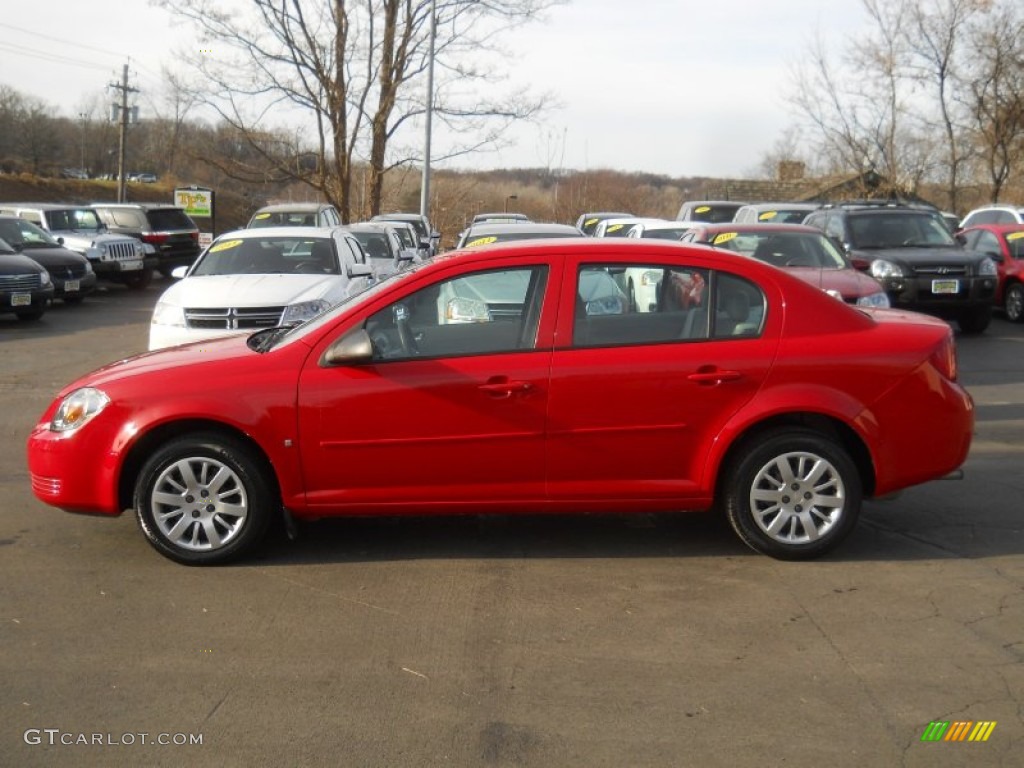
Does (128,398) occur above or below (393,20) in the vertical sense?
below

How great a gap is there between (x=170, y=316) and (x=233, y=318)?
63 centimetres

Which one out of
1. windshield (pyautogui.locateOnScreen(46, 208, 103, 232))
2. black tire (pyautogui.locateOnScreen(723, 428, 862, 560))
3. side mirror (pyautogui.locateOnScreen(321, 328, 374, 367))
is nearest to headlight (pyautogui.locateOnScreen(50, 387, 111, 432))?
side mirror (pyautogui.locateOnScreen(321, 328, 374, 367))

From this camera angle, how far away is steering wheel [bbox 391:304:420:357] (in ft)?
18.5

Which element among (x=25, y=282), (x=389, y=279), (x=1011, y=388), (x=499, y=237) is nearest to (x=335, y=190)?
(x=25, y=282)

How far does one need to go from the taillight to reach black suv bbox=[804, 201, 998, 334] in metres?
8.38

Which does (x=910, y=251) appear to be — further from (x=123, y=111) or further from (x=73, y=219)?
(x=123, y=111)

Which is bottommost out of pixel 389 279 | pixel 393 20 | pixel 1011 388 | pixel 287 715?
pixel 287 715

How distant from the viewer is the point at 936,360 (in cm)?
574

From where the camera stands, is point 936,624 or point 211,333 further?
point 211,333

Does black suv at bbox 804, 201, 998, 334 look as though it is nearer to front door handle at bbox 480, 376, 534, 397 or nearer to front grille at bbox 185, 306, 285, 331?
front grille at bbox 185, 306, 285, 331

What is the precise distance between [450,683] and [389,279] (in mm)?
2455

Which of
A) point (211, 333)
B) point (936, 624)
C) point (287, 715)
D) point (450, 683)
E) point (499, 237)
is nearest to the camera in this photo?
point (287, 715)

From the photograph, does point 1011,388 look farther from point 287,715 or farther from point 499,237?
point 287,715

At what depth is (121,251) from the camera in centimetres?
2425
